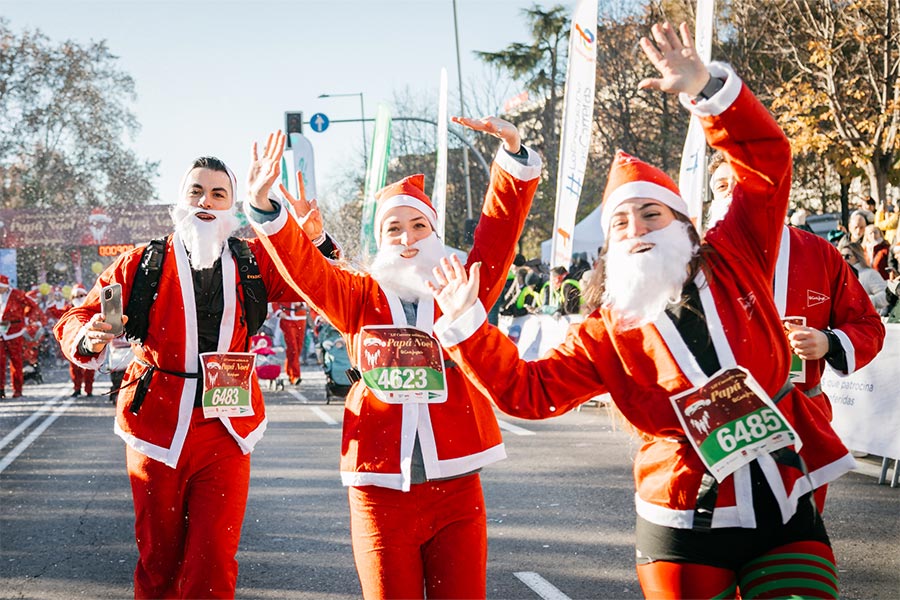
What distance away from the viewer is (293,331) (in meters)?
20.0

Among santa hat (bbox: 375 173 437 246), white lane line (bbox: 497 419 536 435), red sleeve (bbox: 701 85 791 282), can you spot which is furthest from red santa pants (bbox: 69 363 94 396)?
red sleeve (bbox: 701 85 791 282)

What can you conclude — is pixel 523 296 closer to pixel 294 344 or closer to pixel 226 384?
pixel 294 344

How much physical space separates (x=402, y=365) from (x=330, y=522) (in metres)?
3.98

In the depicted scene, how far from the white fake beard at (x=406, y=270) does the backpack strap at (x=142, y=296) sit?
1.02 meters

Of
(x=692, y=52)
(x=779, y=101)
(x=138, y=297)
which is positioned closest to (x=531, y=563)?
(x=138, y=297)

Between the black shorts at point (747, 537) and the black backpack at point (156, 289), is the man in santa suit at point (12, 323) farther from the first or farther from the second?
the black shorts at point (747, 537)

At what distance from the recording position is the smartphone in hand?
4289 mm

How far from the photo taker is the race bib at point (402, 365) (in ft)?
13.0

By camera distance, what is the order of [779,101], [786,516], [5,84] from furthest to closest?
[5,84] → [779,101] → [786,516]

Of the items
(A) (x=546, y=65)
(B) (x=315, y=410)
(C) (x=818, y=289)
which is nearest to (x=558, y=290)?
(B) (x=315, y=410)

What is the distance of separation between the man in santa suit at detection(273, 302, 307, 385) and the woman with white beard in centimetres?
1668

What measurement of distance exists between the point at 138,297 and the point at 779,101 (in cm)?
1829

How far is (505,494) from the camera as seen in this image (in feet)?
28.1

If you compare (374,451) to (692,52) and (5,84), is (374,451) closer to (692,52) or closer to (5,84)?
(692,52)
